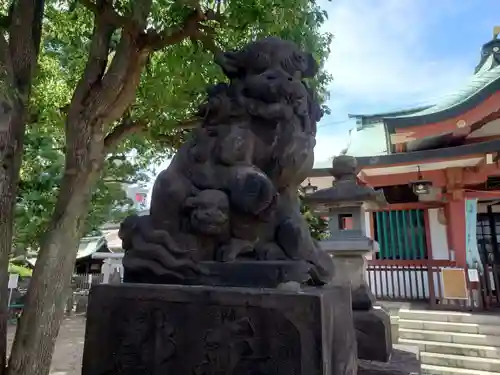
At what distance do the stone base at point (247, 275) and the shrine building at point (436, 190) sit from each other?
4754 mm

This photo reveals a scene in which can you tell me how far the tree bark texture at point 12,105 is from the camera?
3031mm

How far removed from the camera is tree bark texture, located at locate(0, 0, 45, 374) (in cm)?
303

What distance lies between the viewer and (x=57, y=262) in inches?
128

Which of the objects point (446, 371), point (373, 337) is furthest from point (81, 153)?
point (446, 371)

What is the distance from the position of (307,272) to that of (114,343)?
1.00m

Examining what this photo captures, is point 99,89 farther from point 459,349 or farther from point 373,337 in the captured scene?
point 459,349

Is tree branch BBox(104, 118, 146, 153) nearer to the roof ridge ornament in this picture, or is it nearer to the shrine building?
the shrine building

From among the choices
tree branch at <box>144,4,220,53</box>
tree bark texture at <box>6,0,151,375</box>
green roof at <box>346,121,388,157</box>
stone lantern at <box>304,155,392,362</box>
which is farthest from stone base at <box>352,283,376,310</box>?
green roof at <box>346,121,388,157</box>

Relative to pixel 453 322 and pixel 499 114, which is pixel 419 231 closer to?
pixel 453 322

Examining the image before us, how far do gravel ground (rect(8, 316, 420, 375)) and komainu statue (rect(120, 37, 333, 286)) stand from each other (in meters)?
1.45

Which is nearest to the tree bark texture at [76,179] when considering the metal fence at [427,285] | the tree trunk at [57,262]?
the tree trunk at [57,262]

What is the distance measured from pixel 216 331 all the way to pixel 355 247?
2.42 m

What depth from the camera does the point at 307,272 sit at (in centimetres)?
184

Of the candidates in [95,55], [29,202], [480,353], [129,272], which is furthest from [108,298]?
[480,353]
